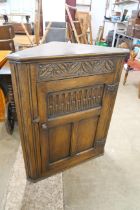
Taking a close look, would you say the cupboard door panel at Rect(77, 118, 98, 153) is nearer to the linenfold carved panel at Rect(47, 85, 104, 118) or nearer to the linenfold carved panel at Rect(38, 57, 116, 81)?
the linenfold carved panel at Rect(47, 85, 104, 118)

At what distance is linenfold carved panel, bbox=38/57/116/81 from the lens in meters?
0.83

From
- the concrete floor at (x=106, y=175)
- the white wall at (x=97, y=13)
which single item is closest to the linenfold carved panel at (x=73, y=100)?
the concrete floor at (x=106, y=175)

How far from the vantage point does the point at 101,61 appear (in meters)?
0.97

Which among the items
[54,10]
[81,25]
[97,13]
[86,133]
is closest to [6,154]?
[86,133]

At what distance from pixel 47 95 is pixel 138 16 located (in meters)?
3.49

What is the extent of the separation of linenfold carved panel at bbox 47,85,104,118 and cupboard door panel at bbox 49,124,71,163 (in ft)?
0.43

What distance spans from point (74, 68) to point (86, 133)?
1.85ft

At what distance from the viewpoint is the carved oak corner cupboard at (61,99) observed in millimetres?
825

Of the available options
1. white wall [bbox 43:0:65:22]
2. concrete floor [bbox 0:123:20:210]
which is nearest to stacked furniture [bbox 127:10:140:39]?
white wall [bbox 43:0:65:22]

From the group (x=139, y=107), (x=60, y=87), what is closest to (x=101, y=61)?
(x=60, y=87)

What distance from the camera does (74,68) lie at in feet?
2.95

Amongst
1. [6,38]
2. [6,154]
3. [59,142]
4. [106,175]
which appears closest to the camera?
[59,142]

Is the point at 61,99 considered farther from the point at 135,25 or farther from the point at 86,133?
the point at 135,25

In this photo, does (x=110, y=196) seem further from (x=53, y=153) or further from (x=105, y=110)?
(x=105, y=110)
